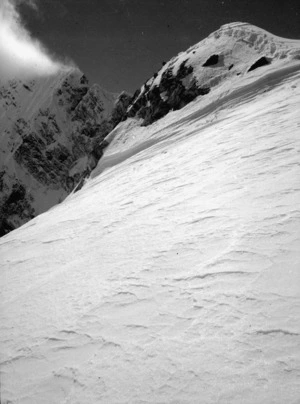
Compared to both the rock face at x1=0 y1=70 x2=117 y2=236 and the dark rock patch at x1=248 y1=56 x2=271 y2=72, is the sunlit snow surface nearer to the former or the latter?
the dark rock patch at x1=248 y1=56 x2=271 y2=72

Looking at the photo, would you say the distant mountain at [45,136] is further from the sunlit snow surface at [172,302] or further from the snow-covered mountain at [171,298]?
the sunlit snow surface at [172,302]

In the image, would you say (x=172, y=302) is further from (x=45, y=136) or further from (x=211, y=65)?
(x=45, y=136)

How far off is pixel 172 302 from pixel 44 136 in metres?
137

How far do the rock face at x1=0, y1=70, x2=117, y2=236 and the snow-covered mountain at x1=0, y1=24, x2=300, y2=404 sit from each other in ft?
343

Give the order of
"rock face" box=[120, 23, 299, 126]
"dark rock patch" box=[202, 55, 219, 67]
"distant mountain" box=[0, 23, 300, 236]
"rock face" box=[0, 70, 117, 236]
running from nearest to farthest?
"rock face" box=[120, 23, 299, 126]
"dark rock patch" box=[202, 55, 219, 67]
"distant mountain" box=[0, 23, 300, 236]
"rock face" box=[0, 70, 117, 236]

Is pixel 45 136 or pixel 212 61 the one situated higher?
pixel 45 136

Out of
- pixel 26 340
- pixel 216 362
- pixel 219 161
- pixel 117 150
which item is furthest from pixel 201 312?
pixel 117 150

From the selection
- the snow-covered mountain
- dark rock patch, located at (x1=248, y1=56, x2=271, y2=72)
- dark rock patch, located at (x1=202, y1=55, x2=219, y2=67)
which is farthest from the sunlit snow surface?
dark rock patch, located at (x1=202, y1=55, x2=219, y2=67)

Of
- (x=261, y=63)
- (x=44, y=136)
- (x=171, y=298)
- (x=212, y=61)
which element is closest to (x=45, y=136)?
(x=44, y=136)

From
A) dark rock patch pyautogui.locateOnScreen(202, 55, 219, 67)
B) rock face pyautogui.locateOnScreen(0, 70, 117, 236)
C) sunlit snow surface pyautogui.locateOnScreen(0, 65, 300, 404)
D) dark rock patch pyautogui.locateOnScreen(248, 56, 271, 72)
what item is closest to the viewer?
sunlit snow surface pyautogui.locateOnScreen(0, 65, 300, 404)

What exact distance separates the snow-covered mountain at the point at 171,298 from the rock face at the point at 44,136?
343 feet

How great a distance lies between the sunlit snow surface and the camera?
5.18 feet

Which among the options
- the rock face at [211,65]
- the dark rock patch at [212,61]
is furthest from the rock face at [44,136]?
the dark rock patch at [212,61]

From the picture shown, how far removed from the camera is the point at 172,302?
7.19ft
